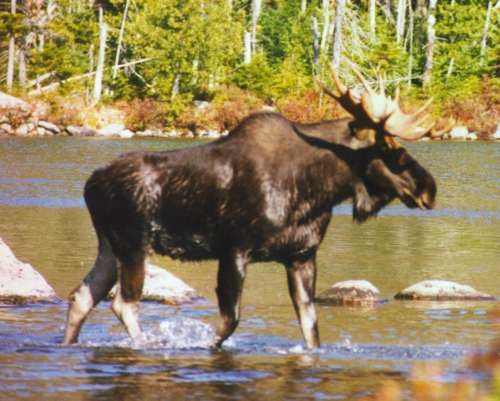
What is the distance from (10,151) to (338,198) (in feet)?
112

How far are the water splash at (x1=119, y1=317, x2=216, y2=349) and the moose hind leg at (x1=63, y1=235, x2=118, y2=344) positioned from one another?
418mm

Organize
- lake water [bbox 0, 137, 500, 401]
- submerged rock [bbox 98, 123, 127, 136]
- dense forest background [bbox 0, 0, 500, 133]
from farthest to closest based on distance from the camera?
dense forest background [bbox 0, 0, 500, 133] → submerged rock [bbox 98, 123, 127, 136] → lake water [bbox 0, 137, 500, 401]

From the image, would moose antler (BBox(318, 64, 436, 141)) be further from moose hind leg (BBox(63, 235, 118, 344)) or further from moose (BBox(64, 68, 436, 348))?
moose hind leg (BBox(63, 235, 118, 344))

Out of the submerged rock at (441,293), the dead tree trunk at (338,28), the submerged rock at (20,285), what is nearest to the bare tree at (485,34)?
the dead tree trunk at (338,28)

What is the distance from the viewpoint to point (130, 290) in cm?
823

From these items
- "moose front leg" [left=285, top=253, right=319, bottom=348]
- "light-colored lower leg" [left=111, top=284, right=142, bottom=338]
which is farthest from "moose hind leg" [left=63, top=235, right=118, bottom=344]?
"moose front leg" [left=285, top=253, right=319, bottom=348]

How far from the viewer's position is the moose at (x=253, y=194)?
802 cm

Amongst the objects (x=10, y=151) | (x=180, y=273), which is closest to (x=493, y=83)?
(x=10, y=151)

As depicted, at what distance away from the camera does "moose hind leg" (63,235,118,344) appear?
8445 millimetres

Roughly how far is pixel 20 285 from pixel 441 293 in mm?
4152

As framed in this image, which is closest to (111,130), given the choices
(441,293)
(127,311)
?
(441,293)

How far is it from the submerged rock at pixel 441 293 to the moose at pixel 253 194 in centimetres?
277

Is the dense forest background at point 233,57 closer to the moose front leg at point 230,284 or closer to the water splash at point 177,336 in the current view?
the water splash at point 177,336

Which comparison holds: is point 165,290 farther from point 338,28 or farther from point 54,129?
point 54,129
